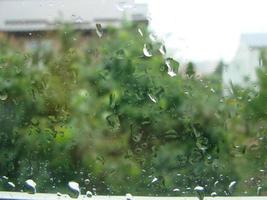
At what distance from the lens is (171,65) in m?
1.74

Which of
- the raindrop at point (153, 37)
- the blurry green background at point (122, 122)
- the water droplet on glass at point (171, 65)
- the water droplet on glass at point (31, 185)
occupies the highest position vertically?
the raindrop at point (153, 37)

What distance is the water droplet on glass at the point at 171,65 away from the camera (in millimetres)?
1730

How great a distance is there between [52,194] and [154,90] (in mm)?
483

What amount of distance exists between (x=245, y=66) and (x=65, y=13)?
0.65 metres

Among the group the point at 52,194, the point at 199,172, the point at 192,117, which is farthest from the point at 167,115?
the point at 52,194

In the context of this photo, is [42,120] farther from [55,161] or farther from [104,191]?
[104,191]

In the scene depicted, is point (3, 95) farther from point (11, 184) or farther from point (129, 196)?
point (129, 196)

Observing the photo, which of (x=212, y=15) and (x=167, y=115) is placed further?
(x=212, y=15)

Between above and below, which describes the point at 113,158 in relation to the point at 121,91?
below

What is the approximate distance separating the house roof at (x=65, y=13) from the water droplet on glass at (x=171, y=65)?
174 millimetres

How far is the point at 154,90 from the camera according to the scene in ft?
5.68

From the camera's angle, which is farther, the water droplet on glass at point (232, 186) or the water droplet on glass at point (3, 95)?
the water droplet on glass at point (3, 95)

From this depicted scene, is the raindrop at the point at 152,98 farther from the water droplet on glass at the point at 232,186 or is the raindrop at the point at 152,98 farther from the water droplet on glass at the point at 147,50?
the water droplet on glass at the point at 232,186

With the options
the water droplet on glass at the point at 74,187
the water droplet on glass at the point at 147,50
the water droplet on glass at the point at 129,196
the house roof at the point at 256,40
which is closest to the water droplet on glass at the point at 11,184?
the water droplet on glass at the point at 74,187
